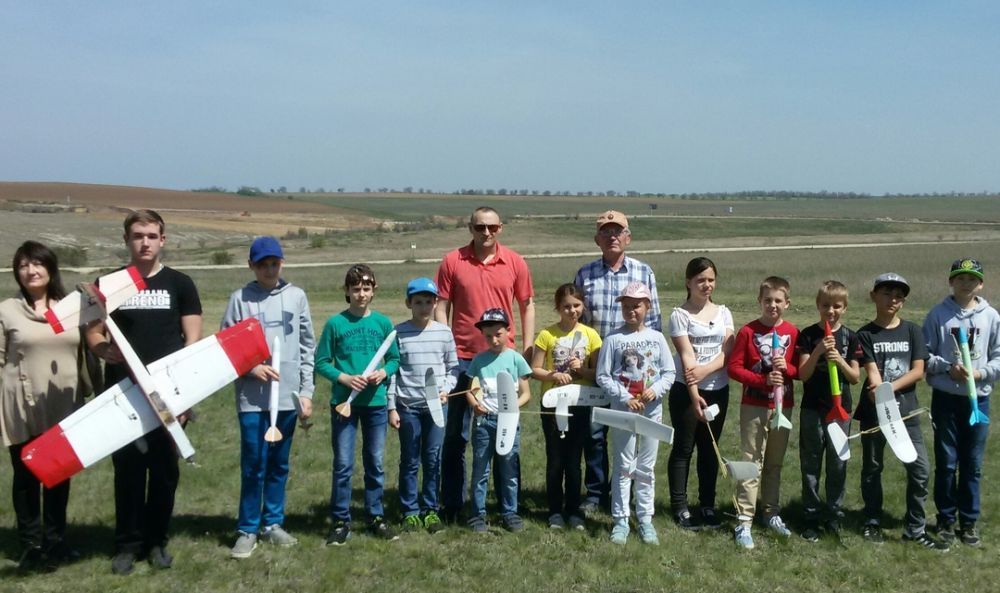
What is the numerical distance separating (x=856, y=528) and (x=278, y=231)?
6612 centimetres

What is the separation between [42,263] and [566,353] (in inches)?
133

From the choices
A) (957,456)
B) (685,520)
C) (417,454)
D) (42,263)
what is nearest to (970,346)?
(957,456)

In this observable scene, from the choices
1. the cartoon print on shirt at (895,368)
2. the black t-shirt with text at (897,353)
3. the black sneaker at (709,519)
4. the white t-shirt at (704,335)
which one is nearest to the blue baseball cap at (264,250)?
the white t-shirt at (704,335)

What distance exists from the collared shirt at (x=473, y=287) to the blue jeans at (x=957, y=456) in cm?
302

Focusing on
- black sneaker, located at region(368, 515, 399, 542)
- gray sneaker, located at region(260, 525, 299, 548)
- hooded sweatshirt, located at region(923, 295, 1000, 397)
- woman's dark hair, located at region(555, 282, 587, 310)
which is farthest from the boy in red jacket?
gray sneaker, located at region(260, 525, 299, 548)

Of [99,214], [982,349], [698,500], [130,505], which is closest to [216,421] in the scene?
[130,505]

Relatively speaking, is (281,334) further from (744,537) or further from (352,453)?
(744,537)

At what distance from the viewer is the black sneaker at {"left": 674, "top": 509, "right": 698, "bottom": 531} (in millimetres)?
5756

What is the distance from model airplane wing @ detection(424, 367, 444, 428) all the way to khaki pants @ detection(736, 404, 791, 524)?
Result: 2087 millimetres

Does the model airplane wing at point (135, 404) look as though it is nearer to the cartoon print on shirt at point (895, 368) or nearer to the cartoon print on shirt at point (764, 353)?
the cartoon print on shirt at point (764, 353)

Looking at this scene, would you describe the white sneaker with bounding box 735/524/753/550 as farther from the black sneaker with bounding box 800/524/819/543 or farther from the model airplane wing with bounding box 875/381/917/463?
the model airplane wing with bounding box 875/381/917/463

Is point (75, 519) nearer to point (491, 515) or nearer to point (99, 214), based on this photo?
point (491, 515)

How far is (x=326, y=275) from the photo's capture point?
101ft

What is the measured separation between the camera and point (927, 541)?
548 cm
